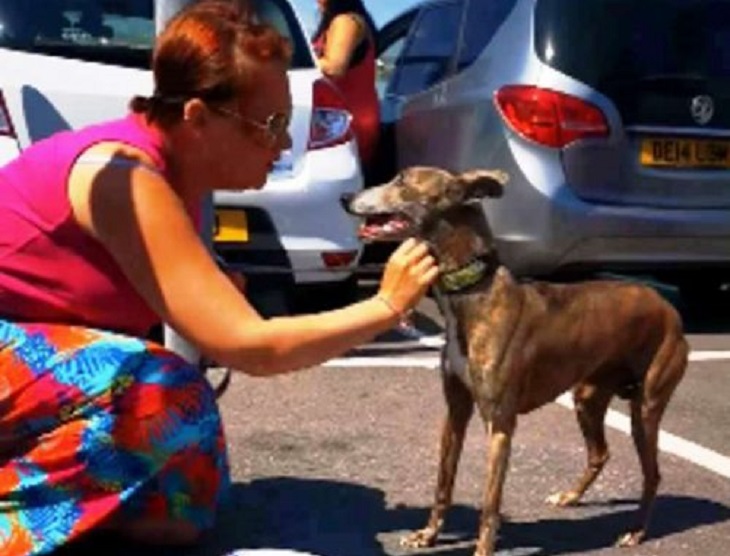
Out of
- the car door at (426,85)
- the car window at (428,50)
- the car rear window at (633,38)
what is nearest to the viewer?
the car rear window at (633,38)

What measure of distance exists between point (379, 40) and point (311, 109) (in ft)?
11.1

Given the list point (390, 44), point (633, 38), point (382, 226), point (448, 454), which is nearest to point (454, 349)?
point (448, 454)

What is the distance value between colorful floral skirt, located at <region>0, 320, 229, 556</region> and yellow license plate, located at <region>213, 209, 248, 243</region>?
A: 2707 mm

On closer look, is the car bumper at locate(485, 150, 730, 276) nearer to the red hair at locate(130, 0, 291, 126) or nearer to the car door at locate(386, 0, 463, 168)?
the car door at locate(386, 0, 463, 168)

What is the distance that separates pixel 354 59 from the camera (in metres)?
7.47

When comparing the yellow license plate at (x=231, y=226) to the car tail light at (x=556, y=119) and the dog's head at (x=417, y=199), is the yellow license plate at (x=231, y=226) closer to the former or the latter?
the car tail light at (x=556, y=119)

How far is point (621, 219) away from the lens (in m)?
6.86

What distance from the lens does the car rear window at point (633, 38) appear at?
6.83 metres

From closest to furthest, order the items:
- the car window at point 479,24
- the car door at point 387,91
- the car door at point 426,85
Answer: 1. the car window at point 479,24
2. the car door at point 426,85
3. the car door at point 387,91

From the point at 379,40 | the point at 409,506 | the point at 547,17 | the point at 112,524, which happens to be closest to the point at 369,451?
the point at 409,506

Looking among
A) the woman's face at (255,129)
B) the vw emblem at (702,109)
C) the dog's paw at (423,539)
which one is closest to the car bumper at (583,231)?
the vw emblem at (702,109)

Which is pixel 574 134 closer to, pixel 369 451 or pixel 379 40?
pixel 369 451

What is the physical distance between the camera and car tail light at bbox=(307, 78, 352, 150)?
6.67 m

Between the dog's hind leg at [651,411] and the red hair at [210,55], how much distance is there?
5.44 ft
